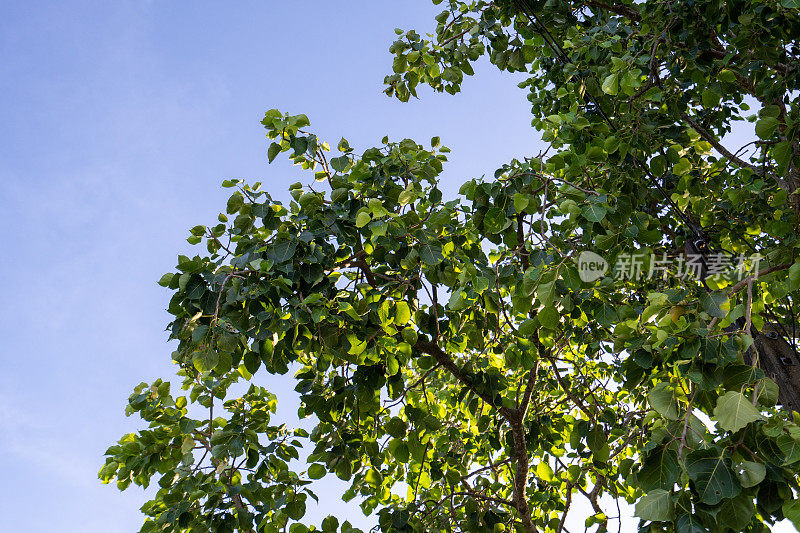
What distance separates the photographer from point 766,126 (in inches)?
95.7

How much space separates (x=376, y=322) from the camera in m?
2.80

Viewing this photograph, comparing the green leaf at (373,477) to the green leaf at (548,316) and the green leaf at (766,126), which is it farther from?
the green leaf at (766,126)

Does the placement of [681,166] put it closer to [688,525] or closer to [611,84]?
[611,84]

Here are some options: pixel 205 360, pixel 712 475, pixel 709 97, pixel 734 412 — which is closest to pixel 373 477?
pixel 205 360

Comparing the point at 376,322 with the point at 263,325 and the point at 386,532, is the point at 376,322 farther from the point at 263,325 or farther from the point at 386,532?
the point at 386,532

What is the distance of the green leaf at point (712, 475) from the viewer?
170cm

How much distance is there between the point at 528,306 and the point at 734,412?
951 mm

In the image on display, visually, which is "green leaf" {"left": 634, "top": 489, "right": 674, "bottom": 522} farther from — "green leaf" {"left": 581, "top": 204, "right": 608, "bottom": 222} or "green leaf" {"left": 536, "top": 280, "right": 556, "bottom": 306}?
"green leaf" {"left": 581, "top": 204, "right": 608, "bottom": 222}

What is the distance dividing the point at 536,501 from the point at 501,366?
1.02 metres

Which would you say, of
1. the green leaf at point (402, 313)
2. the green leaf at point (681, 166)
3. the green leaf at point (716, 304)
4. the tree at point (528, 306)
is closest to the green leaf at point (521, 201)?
the tree at point (528, 306)

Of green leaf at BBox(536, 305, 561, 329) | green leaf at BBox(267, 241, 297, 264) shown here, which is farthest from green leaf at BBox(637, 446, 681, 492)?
green leaf at BBox(267, 241, 297, 264)

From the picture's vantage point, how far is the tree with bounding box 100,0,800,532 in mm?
2002

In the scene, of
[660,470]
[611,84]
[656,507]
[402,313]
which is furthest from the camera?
[611,84]

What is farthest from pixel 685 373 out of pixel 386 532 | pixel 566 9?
pixel 566 9
